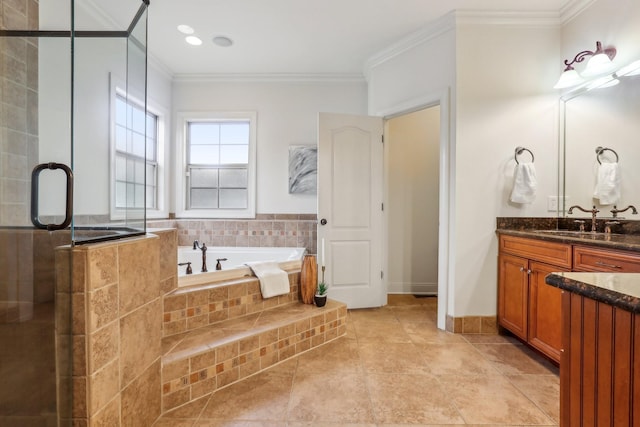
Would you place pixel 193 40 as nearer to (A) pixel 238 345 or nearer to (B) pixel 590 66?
(A) pixel 238 345

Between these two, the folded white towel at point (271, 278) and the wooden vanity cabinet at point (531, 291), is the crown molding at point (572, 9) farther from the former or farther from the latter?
the folded white towel at point (271, 278)

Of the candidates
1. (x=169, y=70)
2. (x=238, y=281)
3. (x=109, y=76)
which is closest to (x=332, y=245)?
(x=238, y=281)

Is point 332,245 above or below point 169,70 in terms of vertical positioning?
below

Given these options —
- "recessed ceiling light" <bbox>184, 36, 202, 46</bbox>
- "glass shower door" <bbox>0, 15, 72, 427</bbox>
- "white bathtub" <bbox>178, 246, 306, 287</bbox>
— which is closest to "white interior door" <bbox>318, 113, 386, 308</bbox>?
"white bathtub" <bbox>178, 246, 306, 287</bbox>

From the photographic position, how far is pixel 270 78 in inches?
134

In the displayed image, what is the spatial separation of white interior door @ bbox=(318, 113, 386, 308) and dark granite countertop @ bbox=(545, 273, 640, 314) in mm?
2107

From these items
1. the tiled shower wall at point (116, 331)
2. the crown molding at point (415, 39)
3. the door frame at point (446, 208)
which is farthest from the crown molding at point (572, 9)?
the tiled shower wall at point (116, 331)

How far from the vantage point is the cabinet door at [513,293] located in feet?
6.64

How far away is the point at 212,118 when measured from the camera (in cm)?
344

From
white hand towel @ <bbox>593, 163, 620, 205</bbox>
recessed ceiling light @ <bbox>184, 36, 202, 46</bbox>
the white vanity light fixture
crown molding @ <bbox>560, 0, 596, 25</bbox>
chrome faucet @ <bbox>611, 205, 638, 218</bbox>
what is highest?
recessed ceiling light @ <bbox>184, 36, 202, 46</bbox>

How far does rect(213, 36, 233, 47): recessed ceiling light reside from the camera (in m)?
2.69

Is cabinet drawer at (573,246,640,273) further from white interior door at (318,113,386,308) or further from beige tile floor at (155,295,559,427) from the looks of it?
white interior door at (318,113,386,308)

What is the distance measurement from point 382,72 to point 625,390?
2.97 metres

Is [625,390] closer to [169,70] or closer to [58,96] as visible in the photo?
[58,96]
